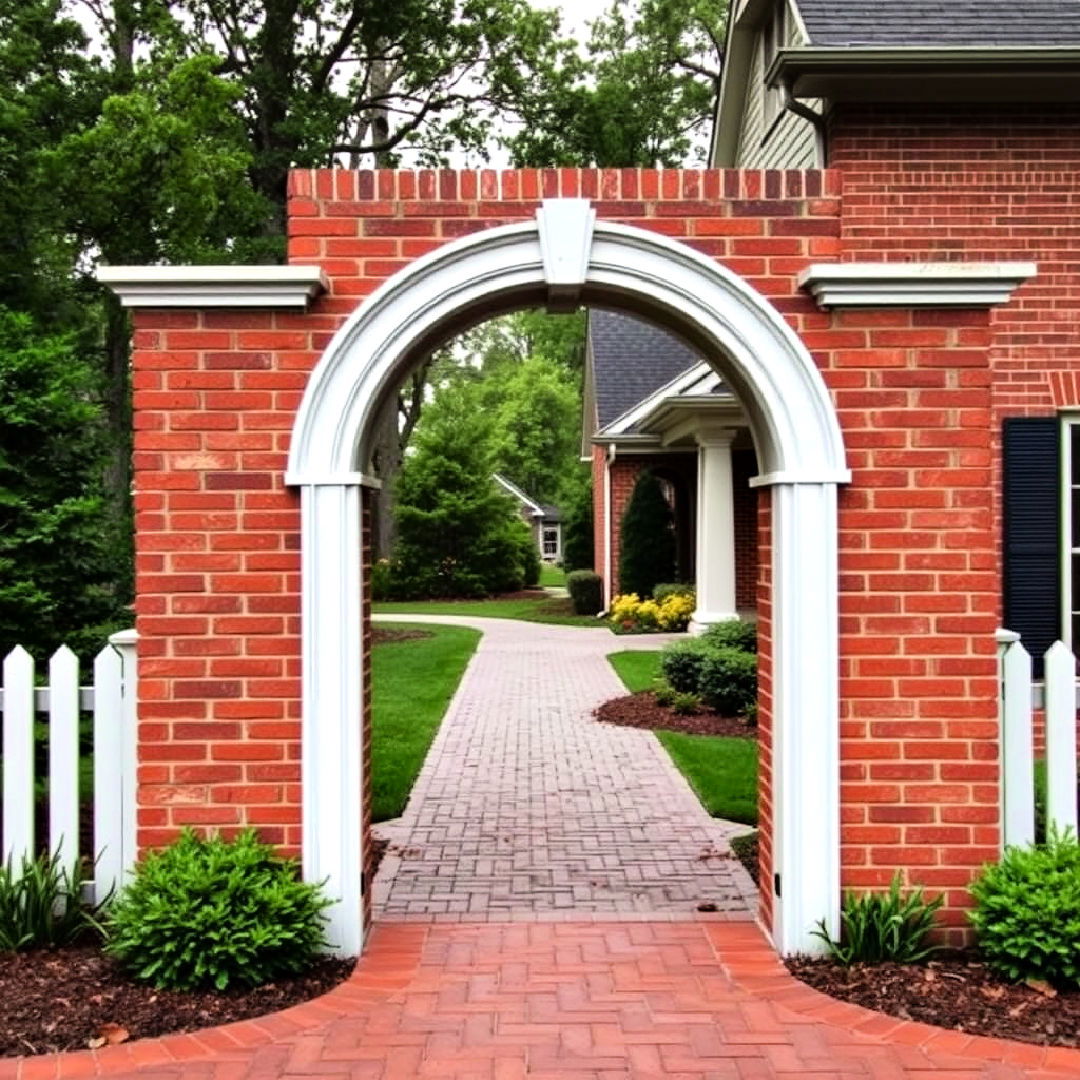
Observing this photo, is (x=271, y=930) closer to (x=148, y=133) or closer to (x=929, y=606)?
(x=929, y=606)

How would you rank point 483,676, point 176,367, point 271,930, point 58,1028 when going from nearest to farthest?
point 58,1028 < point 271,930 < point 176,367 < point 483,676

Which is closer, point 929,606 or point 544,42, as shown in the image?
point 929,606

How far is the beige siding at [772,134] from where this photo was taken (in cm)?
931

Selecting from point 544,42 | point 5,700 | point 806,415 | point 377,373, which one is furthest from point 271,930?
point 544,42

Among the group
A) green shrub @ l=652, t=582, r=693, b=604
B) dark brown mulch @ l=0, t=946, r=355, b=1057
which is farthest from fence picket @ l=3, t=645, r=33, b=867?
green shrub @ l=652, t=582, r=693, b=604

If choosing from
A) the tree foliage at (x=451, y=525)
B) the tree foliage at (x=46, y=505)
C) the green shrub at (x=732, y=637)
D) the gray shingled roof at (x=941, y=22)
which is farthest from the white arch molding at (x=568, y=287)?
the tree foliage at (x=451, y=525)

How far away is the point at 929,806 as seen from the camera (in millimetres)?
4312

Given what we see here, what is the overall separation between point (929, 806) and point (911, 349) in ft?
5.85

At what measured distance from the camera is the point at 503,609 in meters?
25.9

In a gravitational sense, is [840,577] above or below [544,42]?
below

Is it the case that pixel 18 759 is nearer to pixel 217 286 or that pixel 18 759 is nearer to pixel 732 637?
pixel 217 286

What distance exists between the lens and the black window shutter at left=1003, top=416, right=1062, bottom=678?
809 centimetres

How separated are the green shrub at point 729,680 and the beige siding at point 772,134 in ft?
14.4

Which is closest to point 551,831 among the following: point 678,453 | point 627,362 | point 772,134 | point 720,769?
point 720,769
